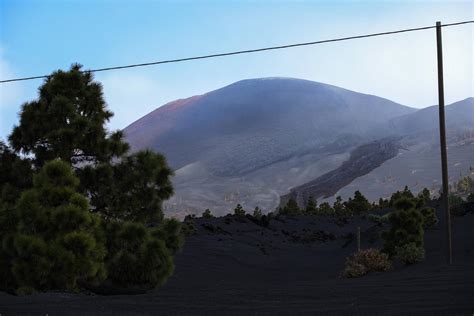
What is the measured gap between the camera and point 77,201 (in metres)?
13.7

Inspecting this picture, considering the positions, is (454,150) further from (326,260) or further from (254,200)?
(326,260)

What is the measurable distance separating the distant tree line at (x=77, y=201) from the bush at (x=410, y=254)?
33.5ft

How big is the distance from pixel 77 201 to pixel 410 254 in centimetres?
1353

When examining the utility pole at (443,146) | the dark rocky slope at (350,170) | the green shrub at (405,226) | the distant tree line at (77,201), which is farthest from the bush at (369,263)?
the dark rocky slope at (350,170)

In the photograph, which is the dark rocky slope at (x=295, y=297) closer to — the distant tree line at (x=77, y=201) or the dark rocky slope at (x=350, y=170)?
the distant tree line at (x=77, y=201)

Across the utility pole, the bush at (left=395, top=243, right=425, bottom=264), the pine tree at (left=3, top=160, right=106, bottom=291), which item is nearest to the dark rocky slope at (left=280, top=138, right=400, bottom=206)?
the bush at (left=395, top=243, right=425, bottom=264)

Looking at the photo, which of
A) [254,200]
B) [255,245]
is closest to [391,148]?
[254,200]

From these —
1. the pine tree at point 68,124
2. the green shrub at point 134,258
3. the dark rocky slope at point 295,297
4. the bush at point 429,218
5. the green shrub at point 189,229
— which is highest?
the pine tree at point 68,124

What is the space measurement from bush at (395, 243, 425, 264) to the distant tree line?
1020cm

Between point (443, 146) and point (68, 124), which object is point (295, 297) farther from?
point (443, 146)

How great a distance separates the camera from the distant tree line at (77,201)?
44.1ft

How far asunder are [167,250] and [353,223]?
3768 cm

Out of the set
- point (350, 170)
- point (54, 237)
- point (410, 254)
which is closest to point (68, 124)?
point (54, 237)

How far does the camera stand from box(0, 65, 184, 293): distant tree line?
1343 cm
